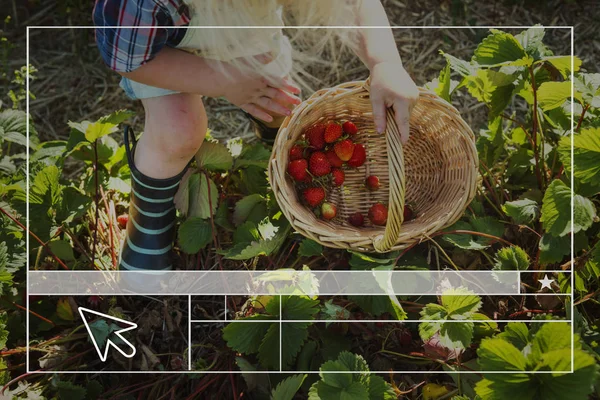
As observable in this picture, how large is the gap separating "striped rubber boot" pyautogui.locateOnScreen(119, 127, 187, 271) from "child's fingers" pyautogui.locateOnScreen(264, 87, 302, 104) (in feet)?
0.84

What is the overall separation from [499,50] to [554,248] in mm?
385

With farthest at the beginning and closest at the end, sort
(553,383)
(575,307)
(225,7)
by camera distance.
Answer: (575,307) < (225,7) < (553,383)

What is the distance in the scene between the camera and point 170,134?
1.15 m

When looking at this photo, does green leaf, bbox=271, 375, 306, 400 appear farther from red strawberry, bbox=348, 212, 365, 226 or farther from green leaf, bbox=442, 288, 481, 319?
red strawberry, bbox=348, 212, 365, 226

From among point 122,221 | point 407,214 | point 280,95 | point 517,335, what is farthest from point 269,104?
point 517,335

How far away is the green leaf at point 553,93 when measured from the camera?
111 cm

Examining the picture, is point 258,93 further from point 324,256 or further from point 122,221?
point 122,221

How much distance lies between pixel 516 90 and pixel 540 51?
0.27 feet

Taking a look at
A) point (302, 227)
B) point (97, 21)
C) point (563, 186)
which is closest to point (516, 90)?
point (563, 186)

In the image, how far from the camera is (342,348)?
43.9 inches

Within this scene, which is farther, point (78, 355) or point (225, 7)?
point (78, 355)

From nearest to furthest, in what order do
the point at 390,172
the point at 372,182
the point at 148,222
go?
the point at 390,172 < the point at 148,222 < the point at 372,182

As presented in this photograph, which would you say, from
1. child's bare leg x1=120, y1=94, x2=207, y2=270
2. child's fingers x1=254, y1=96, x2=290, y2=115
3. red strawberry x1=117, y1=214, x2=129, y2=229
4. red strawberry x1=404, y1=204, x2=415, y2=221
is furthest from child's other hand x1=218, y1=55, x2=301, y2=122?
red strawberry x1=117, y1=214, x2=129, y2=229

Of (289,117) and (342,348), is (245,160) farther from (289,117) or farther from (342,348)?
(342,348)
